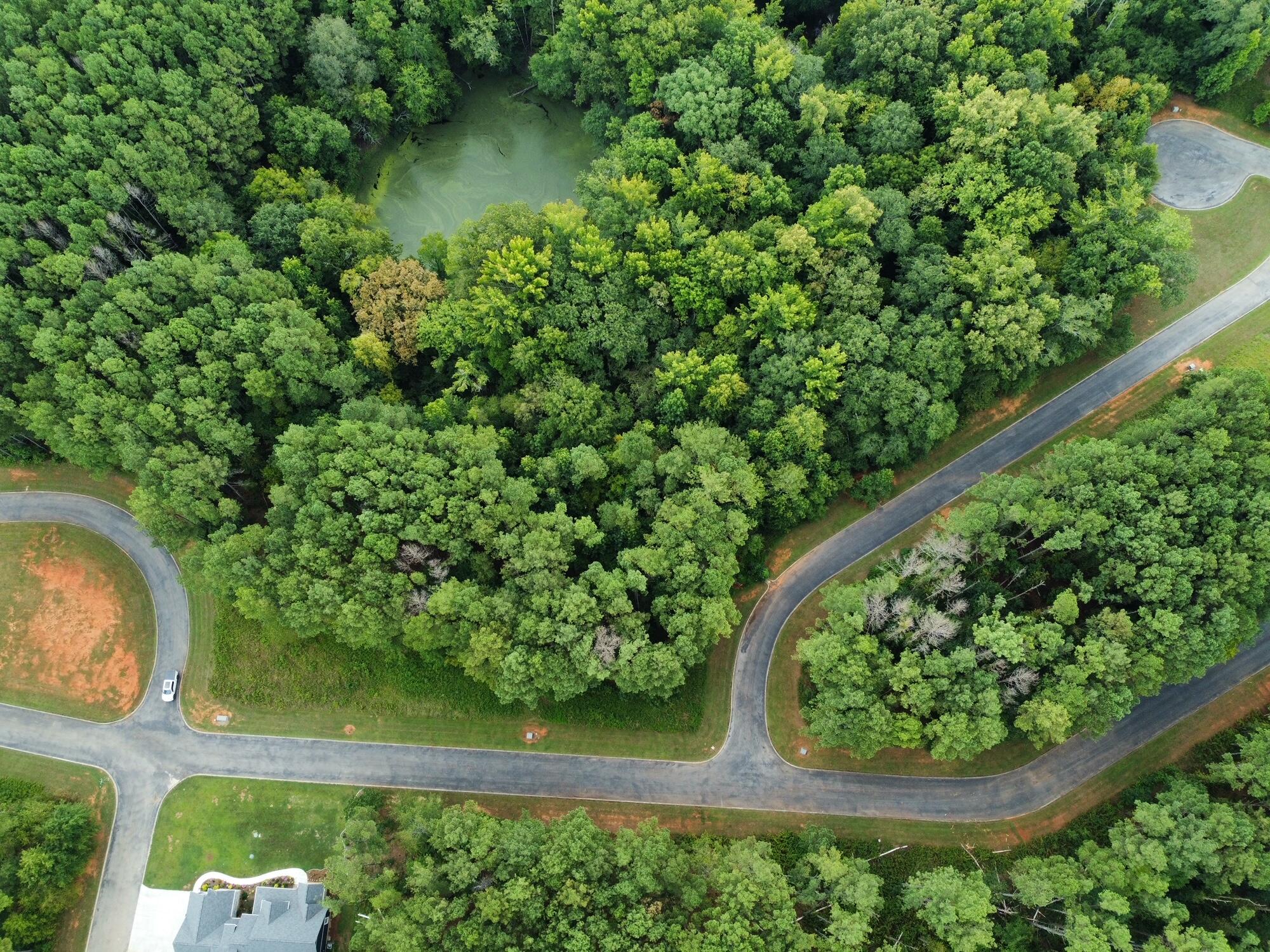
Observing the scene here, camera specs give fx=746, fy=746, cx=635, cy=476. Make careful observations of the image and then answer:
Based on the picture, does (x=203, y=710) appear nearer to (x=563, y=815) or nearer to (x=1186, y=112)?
(x=563, y=815)

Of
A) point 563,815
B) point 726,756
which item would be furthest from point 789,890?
point 563,815

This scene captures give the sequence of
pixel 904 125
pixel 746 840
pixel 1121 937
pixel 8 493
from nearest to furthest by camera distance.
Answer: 1. pixel 1121 937
2. pixel 746 840
3. pixel 904 125
4. pixel 8 493

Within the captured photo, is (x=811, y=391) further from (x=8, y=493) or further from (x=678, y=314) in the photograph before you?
(x=8, y=493)

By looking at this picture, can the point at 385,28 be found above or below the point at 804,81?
above

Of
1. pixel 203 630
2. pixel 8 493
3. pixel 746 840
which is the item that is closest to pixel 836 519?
pixel 746 840

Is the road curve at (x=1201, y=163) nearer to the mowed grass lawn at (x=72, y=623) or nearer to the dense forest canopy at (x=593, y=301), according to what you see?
the dense forest canopy at (x=593, y=301)

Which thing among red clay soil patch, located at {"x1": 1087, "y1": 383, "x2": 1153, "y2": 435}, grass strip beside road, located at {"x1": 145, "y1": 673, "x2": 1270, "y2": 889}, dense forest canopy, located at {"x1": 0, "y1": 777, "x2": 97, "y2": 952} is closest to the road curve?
red clay soil patch, located at {"x1": 1087, "y1": 383, "x2": 1153, "y2": 435}

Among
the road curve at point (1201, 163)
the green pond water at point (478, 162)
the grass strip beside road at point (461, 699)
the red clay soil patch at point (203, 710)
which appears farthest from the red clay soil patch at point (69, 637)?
the road curve at point (1201, 163)

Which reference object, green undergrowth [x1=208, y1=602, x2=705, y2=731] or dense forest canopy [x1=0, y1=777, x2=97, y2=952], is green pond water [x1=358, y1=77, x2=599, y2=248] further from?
dense forest canopy [x1=0, y1=777, x2=97, y2=952]
